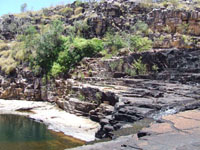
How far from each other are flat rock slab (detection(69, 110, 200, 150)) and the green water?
8.36 metres

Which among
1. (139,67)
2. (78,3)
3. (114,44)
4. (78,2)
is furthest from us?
(78,2)

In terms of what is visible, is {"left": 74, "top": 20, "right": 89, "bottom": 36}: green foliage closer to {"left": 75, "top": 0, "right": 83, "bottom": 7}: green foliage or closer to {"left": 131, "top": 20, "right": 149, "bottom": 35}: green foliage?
{"left": 75, "top": 0, "right": 83, "bottom": 7}: green foliage

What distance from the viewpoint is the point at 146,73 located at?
19.0m

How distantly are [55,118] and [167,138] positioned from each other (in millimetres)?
15097

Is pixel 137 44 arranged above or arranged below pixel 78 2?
below

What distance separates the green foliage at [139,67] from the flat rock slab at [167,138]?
13.6 meters

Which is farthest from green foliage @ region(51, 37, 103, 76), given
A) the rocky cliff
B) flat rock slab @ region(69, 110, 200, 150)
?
flat rock slab @ region(69, 110, 200, 150)

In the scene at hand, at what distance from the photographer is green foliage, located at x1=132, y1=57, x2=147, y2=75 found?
62.5 feet

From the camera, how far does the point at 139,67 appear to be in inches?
760

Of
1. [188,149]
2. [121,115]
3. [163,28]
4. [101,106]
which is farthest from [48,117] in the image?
[163,28]

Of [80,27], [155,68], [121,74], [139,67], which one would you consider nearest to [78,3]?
[80,27]

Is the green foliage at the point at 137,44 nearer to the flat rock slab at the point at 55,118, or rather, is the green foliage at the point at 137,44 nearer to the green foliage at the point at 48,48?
the green foliage at the point at 48,48

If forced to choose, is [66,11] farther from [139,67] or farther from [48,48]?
[139,67]

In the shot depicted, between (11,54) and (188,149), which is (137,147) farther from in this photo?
(11,54)
